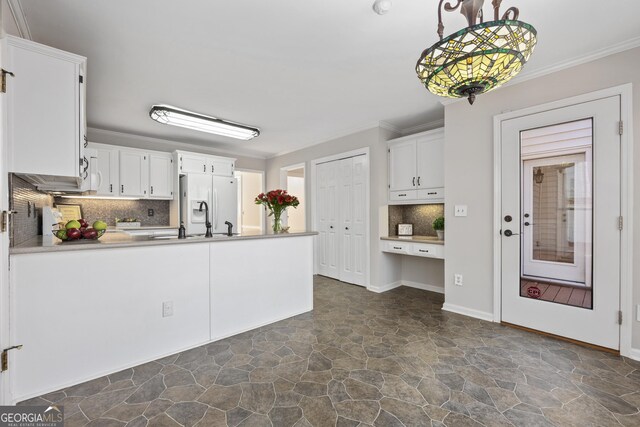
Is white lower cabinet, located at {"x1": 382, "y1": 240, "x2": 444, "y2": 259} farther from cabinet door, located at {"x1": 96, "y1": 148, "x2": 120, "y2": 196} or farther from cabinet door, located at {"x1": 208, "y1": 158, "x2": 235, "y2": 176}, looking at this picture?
cabinet door, located at {"x1": 96, "y1": 148, "x2": 120, "y2": 196}

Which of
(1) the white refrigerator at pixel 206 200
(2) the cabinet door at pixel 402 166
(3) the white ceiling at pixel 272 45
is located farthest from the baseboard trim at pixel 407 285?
(1) the white refrigerator at pixel 206 200

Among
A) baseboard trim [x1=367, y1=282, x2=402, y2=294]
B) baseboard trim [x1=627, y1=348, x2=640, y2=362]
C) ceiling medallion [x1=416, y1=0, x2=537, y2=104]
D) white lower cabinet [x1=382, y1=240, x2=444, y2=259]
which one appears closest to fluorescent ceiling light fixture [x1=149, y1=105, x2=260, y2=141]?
white lower cabinet [x1=382, y1=240, x2=444, y2=259]

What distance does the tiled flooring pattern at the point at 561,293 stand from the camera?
98.2 inches

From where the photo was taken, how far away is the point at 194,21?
203 cm

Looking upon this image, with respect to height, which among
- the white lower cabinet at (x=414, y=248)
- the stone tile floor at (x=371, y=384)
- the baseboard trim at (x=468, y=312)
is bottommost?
the stone tile floor at (x=371, y=384)

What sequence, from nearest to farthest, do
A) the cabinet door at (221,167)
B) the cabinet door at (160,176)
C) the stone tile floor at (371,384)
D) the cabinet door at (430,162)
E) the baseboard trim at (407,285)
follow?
the stone tile floor at (371,384) < the cabinet door at (430,162) < the baseboard trim at (407,285) < the cabinet door at (160,176) < the cabinet door at (221,167)

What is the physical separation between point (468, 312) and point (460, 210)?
46.7 inches

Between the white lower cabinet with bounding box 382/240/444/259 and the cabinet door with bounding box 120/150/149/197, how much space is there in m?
4.12

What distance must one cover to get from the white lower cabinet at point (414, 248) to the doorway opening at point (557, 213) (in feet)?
3.19

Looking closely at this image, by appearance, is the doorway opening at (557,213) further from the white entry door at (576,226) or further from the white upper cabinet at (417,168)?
the white upper cabinet at (417,168)

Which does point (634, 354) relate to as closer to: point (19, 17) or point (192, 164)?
point (19, 17)

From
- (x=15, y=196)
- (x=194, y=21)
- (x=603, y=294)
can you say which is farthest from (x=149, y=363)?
(x=603, y=294)

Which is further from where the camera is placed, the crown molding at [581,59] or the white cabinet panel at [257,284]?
the white cabinet panel at [257,284]

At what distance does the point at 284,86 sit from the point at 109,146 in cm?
329
